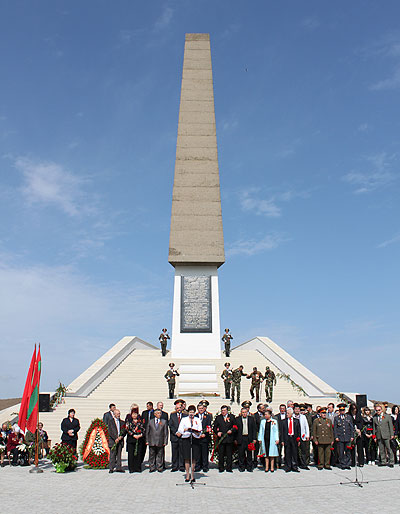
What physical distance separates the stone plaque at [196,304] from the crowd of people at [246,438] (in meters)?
14.7

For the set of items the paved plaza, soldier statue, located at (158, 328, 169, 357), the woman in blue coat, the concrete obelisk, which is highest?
the concrete obelisk

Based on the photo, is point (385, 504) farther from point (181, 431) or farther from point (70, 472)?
point (70, 472)

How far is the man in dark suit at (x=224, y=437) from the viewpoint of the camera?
9.44 metres

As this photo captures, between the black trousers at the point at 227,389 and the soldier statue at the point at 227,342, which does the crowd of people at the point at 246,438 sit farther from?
the soldier statue at the point at 227,342

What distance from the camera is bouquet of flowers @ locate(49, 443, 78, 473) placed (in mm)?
9195

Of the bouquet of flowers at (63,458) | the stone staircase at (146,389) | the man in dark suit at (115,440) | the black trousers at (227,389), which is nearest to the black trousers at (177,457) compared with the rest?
the man in dark suit at (115,440)

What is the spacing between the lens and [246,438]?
31.4 ft

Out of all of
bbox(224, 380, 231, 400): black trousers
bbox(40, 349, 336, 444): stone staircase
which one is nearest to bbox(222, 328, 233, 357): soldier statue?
bbox(40, 349, 336, 444): stone staircase

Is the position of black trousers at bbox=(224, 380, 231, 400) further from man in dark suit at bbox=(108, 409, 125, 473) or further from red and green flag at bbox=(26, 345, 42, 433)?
red and green flag at bbox=(26, 345, 42, 433)

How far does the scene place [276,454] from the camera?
9461mm

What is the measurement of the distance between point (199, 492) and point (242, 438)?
7.33 feet

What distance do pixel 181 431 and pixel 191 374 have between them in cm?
1207

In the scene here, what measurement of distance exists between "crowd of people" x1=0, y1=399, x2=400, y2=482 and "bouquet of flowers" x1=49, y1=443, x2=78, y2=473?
413 mm

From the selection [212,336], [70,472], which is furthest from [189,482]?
[212,336]
